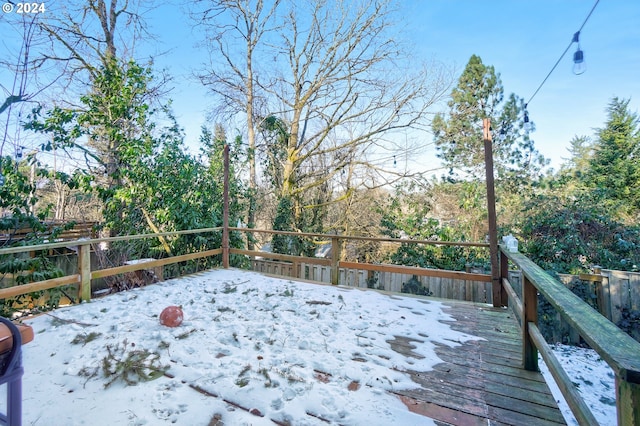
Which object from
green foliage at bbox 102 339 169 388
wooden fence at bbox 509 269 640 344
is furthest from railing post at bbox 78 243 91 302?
wooden fence at bbox 509 269 640 344

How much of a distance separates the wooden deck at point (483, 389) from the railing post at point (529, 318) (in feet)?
0.24

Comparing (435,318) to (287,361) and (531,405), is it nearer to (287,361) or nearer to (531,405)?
(531,405)

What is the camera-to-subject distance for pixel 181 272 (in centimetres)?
600

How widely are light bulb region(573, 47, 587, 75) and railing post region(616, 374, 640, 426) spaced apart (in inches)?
177

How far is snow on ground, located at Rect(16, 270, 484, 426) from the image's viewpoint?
1657mm

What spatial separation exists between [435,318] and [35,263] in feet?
16.6

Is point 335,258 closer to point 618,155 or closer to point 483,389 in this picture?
point 483,389

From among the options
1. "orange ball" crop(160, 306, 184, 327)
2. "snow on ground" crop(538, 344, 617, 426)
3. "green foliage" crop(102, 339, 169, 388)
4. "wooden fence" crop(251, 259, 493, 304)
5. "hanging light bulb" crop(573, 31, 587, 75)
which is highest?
"hanging light bulb" crop(573, 31, 587, 75)

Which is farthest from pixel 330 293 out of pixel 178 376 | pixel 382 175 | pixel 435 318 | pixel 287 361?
pixel 382 175

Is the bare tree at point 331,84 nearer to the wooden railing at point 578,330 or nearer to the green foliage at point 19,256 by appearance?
the green foliage at point 19,256

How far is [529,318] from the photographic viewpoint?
82.7 inches

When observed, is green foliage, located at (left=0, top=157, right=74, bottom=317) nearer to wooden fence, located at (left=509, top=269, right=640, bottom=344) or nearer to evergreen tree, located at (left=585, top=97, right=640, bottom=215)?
wooden fence, located at (left=509, top=269, right=640, bottom=344)

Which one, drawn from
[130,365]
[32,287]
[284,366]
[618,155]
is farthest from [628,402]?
[618,155]

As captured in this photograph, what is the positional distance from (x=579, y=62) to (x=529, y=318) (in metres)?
3.55
